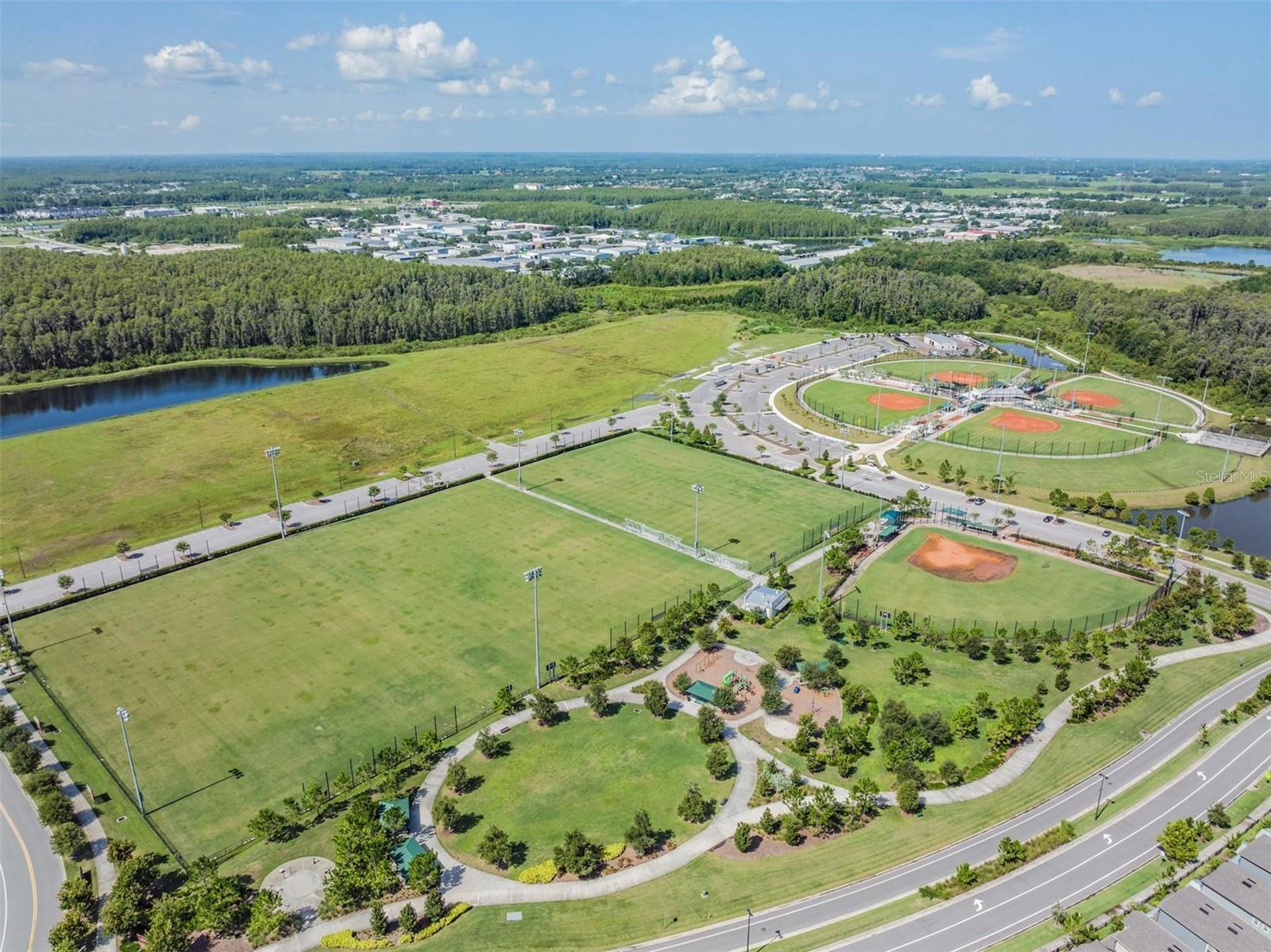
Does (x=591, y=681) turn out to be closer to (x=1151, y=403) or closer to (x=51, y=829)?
(x=51, y=829)

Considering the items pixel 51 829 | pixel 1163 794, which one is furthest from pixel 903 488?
pixel 51 829

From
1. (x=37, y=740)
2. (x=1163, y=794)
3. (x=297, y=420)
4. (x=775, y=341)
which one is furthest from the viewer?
(x=775, y=341)

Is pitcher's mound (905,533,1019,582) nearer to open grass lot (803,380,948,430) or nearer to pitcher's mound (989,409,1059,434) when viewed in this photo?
open grass lot (803,380,948,430)

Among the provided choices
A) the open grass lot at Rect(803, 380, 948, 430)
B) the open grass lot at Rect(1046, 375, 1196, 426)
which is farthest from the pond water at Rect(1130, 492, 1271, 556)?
the open grass lot at Rect(803, 380, 948, 430)

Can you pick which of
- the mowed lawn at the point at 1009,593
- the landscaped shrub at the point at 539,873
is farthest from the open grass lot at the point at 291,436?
the landscaped shrub at the point at 539,873

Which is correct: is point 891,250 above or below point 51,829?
above

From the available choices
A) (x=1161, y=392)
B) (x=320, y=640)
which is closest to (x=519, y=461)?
(x=320, y=640)
